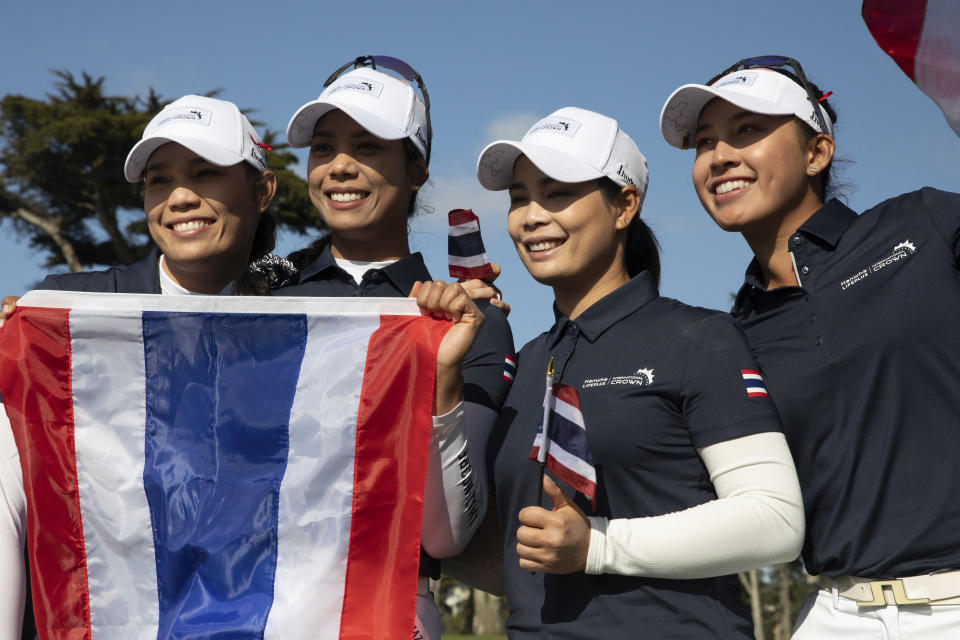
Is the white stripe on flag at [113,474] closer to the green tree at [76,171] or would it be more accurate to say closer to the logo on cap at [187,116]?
the logo on cap at [187,116]

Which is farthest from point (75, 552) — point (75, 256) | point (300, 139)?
point (75, 256)

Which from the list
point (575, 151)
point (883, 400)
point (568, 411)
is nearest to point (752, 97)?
point (575, 151)

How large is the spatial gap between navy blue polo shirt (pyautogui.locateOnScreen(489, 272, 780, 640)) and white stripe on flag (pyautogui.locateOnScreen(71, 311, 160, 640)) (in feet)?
4.59

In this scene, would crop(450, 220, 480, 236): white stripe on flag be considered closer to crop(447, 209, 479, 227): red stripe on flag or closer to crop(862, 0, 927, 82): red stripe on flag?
crop(447, 209, 479, 227): red stripe on flag

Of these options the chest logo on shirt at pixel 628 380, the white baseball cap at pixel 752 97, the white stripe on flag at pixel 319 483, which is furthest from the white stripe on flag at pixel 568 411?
the white baseball cap at pixel 752 97

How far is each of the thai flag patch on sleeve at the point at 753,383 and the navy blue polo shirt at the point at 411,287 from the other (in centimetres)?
104

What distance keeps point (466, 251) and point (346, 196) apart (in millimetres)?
583

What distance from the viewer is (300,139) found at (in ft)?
15.8

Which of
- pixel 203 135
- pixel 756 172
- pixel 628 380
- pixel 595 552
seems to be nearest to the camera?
pixel 595 552

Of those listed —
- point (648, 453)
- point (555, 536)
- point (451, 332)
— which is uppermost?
point (451, 332)

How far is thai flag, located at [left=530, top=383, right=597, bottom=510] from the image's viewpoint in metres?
3.29

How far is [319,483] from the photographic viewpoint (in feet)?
13.3

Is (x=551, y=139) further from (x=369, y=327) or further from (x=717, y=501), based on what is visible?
(x=717, y=501)

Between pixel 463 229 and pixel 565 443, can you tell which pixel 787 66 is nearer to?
pixel 463 229
